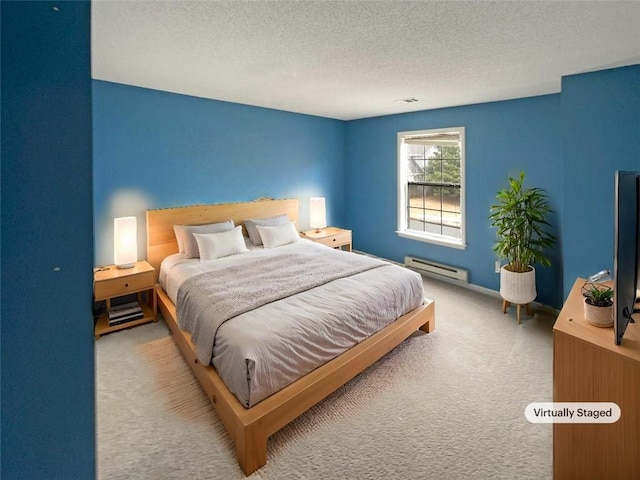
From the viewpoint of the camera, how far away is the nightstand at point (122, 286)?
3064mm

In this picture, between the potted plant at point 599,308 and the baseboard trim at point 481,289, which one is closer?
the potted plant at point 599,308

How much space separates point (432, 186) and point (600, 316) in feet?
11.2

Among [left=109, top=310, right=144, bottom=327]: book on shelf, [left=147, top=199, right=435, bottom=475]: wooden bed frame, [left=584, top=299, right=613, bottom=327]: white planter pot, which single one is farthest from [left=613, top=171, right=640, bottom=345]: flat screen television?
[left=109, top=310, right=144, bottom=327]: book on shelf

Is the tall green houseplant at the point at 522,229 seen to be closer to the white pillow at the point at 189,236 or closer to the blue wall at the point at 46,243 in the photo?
the white pillow at the point at 189,236

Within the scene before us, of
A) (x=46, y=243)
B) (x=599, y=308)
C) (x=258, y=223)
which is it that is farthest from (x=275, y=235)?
(x=46, y=243)

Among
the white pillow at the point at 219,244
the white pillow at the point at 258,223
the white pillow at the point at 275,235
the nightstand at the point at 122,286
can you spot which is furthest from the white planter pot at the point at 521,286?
the nightstand at the point at 122,286

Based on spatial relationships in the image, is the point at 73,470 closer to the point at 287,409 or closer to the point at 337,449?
the point at 287,409

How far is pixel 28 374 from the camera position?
1.80ft

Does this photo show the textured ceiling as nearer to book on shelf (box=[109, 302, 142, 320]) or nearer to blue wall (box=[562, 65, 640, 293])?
blue wall (box=[562, 65, 640, 293])

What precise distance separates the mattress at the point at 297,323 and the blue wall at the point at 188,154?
948mm

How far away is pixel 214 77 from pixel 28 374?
303 centimetres

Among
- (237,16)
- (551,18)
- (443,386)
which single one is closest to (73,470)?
(237,16)

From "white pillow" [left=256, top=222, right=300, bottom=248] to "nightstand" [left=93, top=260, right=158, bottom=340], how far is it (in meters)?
1.30

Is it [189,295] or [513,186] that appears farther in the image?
[513,186]
